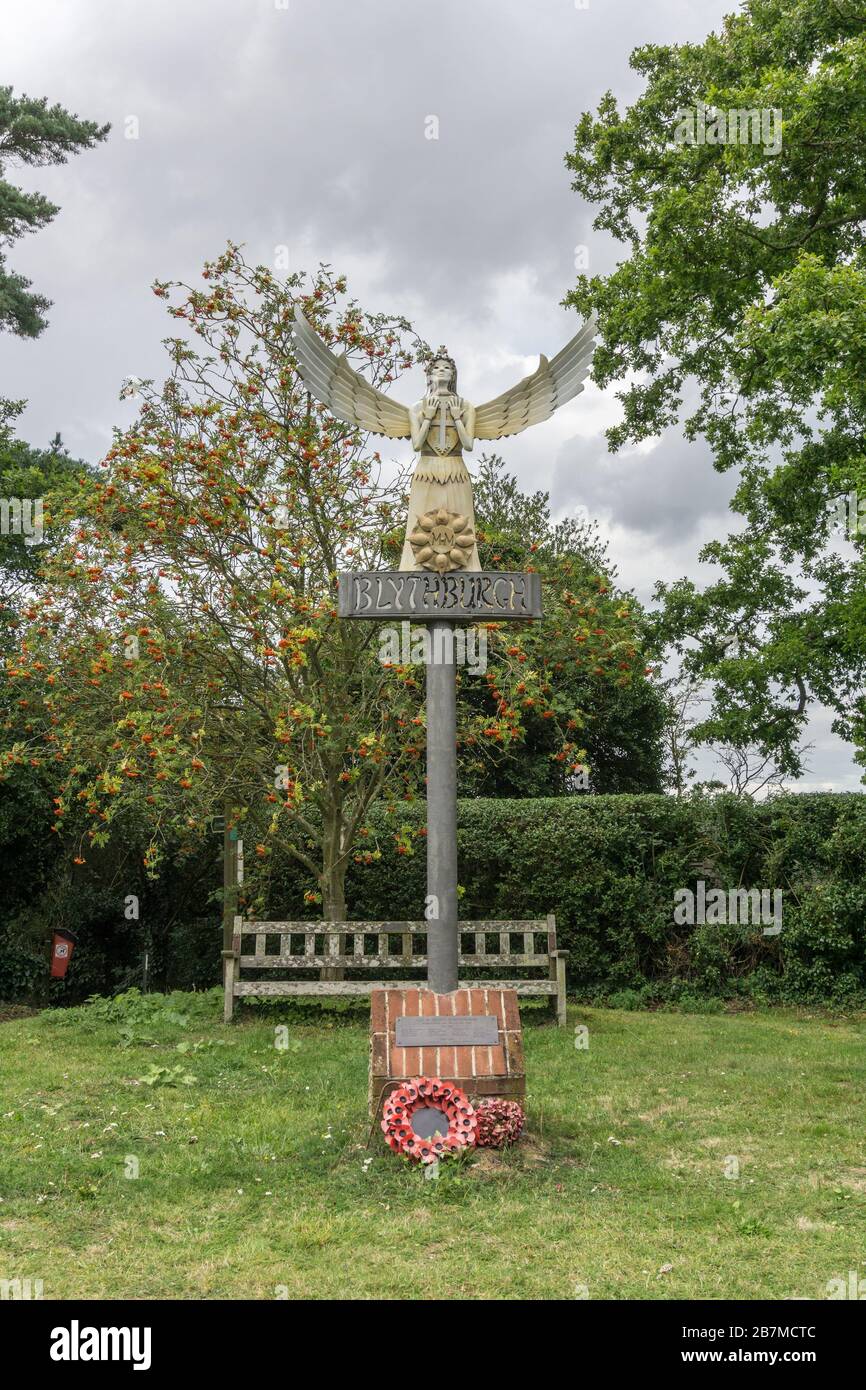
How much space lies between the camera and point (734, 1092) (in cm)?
812

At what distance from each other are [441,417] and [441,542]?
0.84 metres

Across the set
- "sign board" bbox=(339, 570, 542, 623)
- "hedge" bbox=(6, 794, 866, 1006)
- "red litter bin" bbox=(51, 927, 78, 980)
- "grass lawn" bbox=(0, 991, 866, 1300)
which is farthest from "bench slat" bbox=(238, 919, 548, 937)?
"sign board" bbox=(339, 570, 542, 623)

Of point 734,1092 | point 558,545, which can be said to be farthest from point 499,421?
point 558,545

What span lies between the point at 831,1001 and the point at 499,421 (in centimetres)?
869

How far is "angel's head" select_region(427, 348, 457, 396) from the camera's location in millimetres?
7121

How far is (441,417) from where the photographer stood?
22.9 feet

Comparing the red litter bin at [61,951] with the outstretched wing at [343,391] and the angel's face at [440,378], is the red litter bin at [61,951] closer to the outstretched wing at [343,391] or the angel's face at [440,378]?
the outstretched wing at [343,391]

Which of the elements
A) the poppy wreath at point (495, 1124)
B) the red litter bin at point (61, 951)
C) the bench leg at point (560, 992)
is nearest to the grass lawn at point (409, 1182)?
the poppy wreath at point (495, 1124)

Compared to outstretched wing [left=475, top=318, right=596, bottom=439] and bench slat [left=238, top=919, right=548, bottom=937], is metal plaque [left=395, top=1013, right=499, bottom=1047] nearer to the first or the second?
outstretched wing [left=475, top=318, right=596, bottom=439]

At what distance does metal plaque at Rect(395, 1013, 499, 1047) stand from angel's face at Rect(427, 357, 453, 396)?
12.9ft

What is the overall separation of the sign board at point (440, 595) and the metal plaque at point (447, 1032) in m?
2.44

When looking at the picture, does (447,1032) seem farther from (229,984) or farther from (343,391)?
(229,984)

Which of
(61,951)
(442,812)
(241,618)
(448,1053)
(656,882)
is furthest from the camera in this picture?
(61,951)

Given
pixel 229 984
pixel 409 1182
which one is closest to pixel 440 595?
pixel 409 1182
